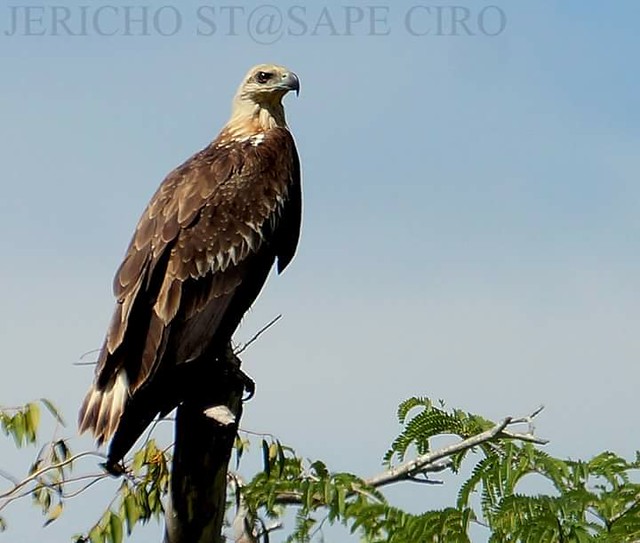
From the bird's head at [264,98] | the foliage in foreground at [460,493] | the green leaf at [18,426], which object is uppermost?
the bird's head at [264,98]

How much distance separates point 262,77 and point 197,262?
2.06 metres

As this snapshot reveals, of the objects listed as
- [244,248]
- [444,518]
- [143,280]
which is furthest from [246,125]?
[444,518]

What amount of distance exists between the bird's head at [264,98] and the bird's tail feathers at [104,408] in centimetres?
287

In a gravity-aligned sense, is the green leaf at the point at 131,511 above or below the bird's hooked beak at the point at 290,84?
below

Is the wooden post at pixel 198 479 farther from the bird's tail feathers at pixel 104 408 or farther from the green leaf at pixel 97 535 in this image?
the green leaf at pixel 97 535

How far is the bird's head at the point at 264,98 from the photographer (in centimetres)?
810

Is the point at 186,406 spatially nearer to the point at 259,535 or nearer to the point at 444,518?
the point at 259,535

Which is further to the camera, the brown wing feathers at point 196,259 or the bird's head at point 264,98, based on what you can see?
the bird's head at point 264,98

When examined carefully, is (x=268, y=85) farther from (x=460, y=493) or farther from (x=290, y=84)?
(x=460, y=493)

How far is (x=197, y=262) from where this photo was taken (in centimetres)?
662

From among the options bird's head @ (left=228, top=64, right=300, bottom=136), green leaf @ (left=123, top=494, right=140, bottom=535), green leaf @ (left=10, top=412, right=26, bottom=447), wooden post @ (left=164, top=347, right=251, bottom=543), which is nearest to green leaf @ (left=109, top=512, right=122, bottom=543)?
green leaf @ (left=123, top=494, right=140, bottom=535)

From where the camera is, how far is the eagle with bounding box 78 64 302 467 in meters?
5.60

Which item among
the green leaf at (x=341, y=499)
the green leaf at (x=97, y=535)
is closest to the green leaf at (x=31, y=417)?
the green leaf at (x=97, y=535)

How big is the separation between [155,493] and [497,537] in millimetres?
2712
